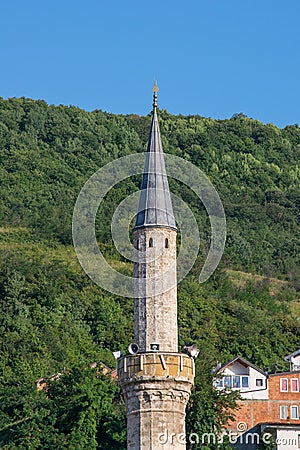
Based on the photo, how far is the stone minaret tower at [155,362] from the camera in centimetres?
3077

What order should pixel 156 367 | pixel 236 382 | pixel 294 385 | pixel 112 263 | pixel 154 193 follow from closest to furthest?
pixel 156 367, pixel 154 193, pixel 294 385, pixel 236 382, pixel 112 263

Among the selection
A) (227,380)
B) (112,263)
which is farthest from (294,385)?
(112,263)

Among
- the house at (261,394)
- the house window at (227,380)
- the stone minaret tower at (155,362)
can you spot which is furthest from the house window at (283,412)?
the stone minaret tower at (155,362)

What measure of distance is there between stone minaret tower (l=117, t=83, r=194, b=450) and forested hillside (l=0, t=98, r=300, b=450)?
18253 mm

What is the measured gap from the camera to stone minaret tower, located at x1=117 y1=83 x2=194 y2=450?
30766 mm

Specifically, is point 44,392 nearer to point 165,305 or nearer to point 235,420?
point 235,420

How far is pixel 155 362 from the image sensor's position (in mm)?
30859

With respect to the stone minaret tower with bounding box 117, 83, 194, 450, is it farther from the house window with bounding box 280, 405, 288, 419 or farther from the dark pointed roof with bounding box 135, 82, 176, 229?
the house window with bounding box 280, 405, 288, 419

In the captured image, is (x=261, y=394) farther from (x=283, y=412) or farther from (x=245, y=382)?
(x=283, y=412)

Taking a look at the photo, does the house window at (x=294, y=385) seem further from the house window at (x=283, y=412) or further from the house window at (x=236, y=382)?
the house window at (x=236, y=382)

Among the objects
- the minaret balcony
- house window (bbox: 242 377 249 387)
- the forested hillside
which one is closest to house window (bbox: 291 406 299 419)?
house window (bbox: 242 377 249 387)

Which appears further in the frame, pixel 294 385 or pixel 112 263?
pixel 112 263

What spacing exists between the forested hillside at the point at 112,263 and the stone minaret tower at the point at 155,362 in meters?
Answer: 18.3

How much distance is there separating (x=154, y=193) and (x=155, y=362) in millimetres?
4991
